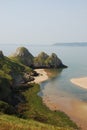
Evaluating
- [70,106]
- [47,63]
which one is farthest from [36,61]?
[70,106]

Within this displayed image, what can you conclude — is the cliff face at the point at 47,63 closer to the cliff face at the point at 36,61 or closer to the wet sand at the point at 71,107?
the cliff face at the point at 36,61

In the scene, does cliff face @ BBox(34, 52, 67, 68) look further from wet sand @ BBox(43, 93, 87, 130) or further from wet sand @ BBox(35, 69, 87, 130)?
wet sand @ BBox(43, 93, 87, 130)

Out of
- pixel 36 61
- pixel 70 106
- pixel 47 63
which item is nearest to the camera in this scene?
pixel 70 106

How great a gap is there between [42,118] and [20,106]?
11.1m

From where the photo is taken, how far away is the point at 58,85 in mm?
95062

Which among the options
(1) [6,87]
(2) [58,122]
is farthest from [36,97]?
(2) [58,122]

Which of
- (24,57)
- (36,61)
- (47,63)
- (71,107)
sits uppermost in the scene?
(24,57)

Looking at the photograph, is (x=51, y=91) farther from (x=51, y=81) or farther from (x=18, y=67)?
(x=18, y=67)

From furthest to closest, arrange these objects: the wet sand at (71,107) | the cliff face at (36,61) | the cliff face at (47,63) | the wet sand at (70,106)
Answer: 1. the cliff face at (47,63)
2. the cliff face at (36,61)
3. the wet sand at (70,106)
4. the wet sand at (71,107)

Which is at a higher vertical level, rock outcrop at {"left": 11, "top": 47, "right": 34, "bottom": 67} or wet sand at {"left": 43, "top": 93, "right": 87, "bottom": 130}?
rock outcrop at {"left": 11, "top": 47, "right": 34, "bottom": 67}

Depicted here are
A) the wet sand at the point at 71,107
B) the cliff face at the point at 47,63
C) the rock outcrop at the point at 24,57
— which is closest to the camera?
the wet sand at the point at 71,107

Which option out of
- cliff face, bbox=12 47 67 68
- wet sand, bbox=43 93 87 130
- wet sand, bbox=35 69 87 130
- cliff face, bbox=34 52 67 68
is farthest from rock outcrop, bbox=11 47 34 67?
wet sand, bbox=43 93 87 130

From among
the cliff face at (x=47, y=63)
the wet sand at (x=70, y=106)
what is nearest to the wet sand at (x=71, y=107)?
the wet sand at (x=70, y=106)

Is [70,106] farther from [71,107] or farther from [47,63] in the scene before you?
[47,63]
